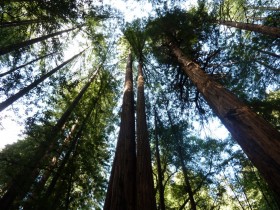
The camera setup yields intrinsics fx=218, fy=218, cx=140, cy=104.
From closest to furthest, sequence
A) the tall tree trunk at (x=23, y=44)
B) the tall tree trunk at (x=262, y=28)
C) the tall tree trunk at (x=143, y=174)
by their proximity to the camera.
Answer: the tall tree trunk at (x=143, y=174)
the tall tree trunk at (x=23, y=44)
the tall tree trunk at (x=262, y=28)

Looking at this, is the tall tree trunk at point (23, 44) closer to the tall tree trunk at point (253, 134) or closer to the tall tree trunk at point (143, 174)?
the tall tree trunk at point (143, 174)

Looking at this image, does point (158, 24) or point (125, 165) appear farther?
point (158, 24)

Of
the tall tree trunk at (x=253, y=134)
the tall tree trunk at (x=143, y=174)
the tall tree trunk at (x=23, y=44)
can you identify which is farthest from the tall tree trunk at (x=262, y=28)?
the tall tree trunk at (x=23, y=44)

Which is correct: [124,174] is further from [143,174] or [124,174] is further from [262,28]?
[262,28]

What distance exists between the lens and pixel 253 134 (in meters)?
2.47

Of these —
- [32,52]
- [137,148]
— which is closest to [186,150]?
[137,148]

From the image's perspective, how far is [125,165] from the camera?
390 centimetres

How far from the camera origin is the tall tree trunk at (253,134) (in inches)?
81.1

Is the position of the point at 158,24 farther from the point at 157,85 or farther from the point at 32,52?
the point at 32,52

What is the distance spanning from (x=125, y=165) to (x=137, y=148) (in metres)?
0.63

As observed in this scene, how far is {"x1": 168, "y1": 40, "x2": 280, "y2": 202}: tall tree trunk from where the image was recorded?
81.1 inches

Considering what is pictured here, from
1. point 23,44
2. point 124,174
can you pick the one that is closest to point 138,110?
point 124,174

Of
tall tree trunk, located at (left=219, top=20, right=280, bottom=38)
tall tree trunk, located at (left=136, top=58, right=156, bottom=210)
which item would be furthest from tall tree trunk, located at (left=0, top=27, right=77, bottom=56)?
tall tree trunk, located at (left=219, top=20, right=280, bottom=38)

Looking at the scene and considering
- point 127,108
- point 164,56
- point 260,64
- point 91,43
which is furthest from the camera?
point 91,43
